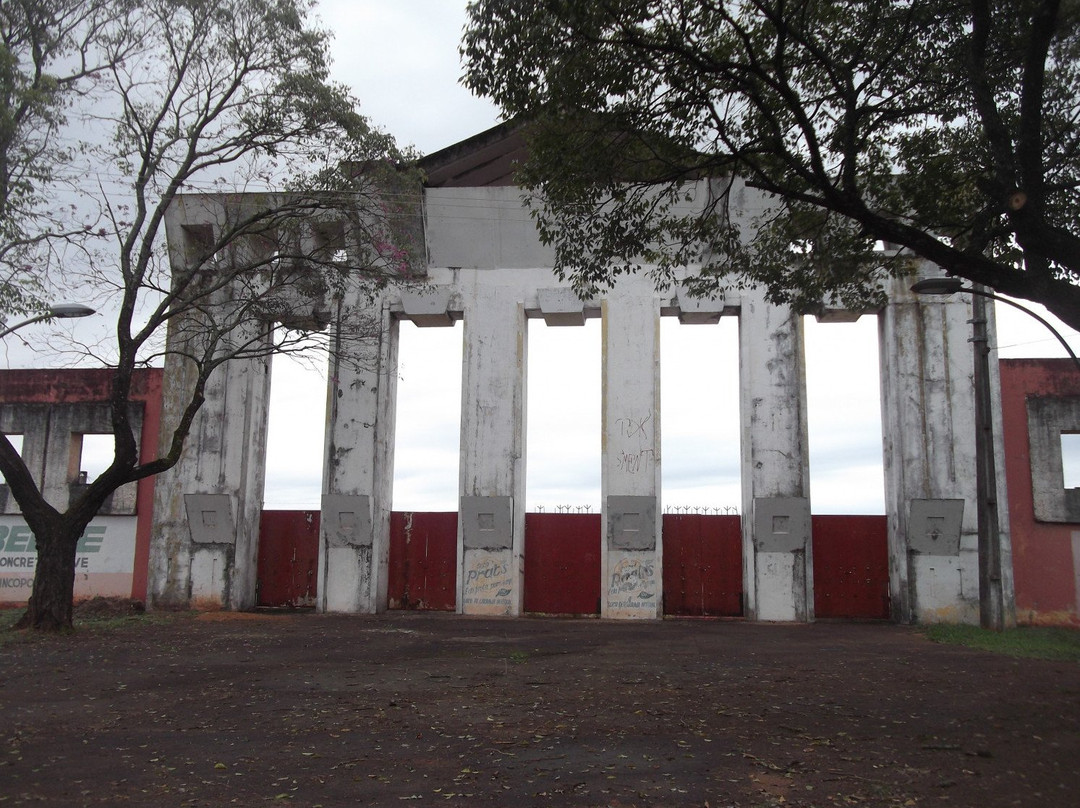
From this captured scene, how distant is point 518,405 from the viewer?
16578 millimetres

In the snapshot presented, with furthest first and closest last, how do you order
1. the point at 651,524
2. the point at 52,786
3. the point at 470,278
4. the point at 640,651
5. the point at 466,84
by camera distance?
1. the point at 470,278
2. the point at 651,524
3. the point at 640,651
4. the point at 466,84
5. the point at 52,786

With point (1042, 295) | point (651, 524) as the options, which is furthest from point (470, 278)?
point (1042, 295)

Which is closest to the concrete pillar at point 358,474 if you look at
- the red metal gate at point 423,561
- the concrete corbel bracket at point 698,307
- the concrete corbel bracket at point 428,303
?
the red metal gate at point 423,561

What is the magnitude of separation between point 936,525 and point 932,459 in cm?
120

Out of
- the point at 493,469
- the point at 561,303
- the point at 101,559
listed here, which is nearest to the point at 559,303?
the point at 561,303

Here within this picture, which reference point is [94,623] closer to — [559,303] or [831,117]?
[559,303]

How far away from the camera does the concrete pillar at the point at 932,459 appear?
15492mm

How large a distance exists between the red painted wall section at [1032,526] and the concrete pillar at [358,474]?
11.6 meters

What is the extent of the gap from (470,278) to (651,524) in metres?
5.95

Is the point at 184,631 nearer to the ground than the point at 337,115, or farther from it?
nearer to the ground

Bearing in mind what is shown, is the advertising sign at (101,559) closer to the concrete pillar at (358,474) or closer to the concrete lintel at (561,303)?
the concrete pillar at (358,474)

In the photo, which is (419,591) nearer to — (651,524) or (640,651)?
(651,524)

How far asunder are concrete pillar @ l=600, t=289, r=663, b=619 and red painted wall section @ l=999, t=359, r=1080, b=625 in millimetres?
6403

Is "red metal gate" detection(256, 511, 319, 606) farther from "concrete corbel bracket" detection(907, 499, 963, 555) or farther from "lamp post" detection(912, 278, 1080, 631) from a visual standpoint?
"lamp post" detection(912, 278, 1080, 631)
